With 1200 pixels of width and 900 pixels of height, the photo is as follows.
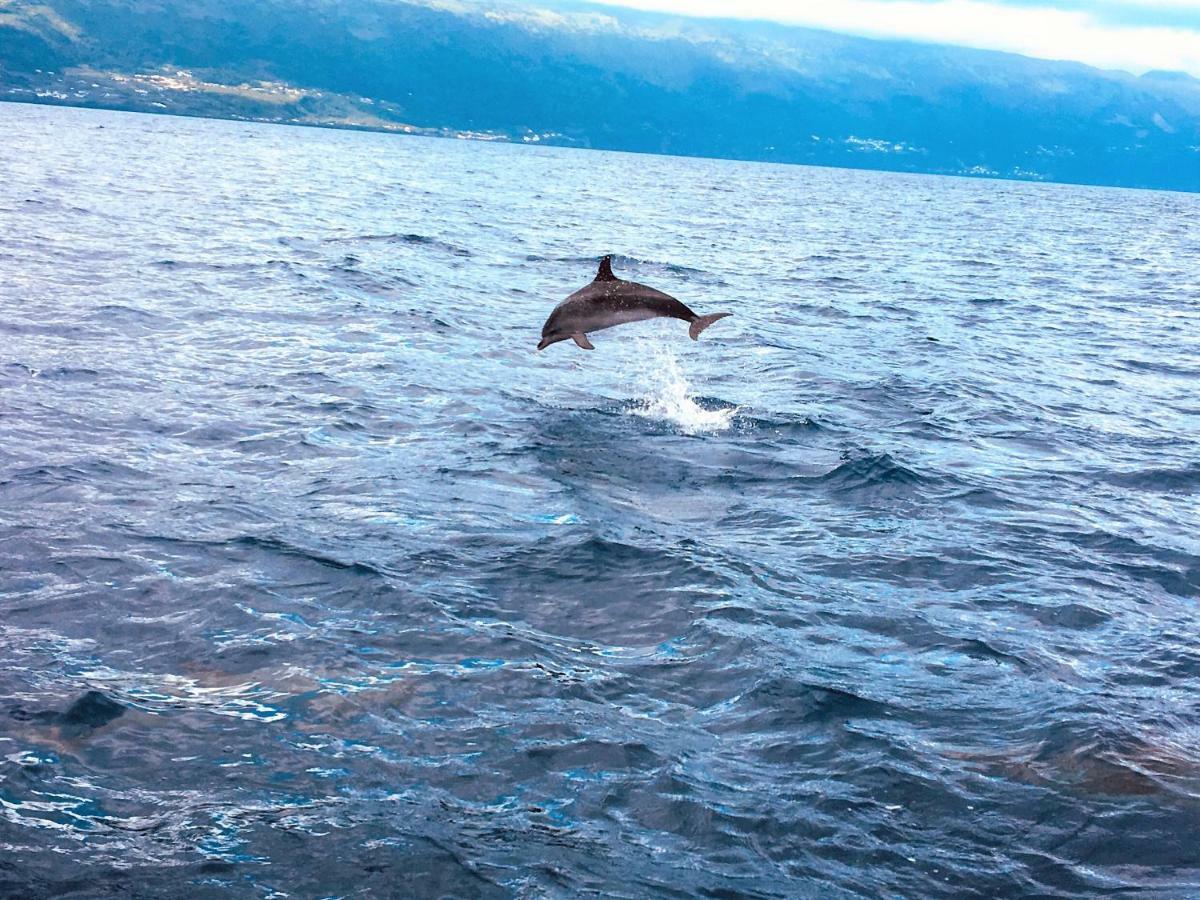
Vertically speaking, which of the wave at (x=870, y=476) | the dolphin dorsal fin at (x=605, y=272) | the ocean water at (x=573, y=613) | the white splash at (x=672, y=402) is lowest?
the ocean water at (x=573, y=613)

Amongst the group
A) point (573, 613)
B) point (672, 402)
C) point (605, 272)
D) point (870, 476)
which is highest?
point (605, 272)

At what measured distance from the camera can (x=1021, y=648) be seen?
33.5 ft

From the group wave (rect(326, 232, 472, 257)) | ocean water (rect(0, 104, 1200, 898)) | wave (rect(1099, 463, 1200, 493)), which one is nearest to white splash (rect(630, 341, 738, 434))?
ocean water (rect(0, 104, 1200, 898))

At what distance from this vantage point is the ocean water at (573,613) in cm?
686

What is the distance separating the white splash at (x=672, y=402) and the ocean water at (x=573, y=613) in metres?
0.19

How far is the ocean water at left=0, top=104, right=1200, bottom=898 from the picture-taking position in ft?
22.5

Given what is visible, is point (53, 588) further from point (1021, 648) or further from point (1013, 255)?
point (1013, 255)

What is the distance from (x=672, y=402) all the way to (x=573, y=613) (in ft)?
29.9

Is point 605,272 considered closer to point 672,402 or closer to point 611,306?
point 611,306

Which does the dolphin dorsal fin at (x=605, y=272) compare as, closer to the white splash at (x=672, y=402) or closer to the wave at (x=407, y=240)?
the white splash at (x=672, y=402)

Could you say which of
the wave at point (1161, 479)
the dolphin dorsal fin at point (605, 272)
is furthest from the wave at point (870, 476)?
the dolphin dorsal fin at point (605, 272)

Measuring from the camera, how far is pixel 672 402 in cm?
1902

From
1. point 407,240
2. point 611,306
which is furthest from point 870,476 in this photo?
point 407,240

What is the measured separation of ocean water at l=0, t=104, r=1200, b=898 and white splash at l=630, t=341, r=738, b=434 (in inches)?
7.4
